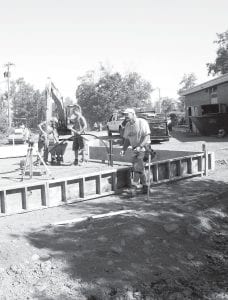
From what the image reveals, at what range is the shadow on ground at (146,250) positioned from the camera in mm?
4846

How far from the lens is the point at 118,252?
5.61 m

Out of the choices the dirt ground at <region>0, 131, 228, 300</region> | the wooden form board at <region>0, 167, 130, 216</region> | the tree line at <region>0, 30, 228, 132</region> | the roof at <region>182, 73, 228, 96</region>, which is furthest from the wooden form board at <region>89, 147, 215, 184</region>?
the tree line at <region>0, 30, 228, 132</region>

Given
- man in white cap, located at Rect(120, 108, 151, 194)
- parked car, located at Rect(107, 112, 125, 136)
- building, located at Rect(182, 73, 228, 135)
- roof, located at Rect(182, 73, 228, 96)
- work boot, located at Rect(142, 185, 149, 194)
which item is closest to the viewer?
man in white cap, located at Rect(120, 108, 151, 194)

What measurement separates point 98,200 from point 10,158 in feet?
34.1

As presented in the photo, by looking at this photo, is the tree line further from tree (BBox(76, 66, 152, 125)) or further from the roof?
the roof

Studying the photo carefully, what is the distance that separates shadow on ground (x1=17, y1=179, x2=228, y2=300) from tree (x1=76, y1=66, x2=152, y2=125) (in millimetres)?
48256

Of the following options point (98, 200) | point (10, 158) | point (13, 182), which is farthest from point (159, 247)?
point (10, 158)

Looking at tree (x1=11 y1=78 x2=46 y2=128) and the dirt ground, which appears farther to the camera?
tree (x1=11 y1=78 x2=46 y2=128)

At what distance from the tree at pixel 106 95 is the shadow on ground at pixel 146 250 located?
48.3 metres

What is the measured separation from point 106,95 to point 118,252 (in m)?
50.8

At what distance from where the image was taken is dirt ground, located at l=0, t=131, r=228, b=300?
15.6 ft

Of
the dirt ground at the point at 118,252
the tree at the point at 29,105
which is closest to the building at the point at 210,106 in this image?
the dirt ground at the point at 118,252

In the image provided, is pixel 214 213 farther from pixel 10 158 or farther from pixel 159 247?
pixel 10 158

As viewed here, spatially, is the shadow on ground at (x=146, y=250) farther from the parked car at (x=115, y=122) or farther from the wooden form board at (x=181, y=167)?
the parked car at (x=115, y=122)
